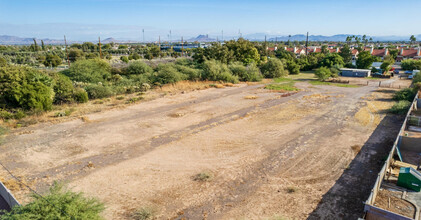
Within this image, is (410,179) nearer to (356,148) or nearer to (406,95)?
(356,148)

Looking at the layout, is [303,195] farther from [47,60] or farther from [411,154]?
[47,60]

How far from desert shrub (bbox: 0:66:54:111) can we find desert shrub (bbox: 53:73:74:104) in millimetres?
1620

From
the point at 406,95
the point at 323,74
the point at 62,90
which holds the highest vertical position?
the point at 323,74

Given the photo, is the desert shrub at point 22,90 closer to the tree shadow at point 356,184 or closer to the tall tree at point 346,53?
the tree shadow at point 356,184

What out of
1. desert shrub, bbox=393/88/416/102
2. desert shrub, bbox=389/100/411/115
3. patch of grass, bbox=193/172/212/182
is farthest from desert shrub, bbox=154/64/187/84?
desert shrub, bbox=393/88/416/102

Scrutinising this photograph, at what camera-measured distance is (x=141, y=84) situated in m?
30.8

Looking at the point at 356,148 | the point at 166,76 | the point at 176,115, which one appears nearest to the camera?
the point at 356,148

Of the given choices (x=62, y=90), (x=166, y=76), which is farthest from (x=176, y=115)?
(x=166, y=76)

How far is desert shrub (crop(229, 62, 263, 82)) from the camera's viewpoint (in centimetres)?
3850

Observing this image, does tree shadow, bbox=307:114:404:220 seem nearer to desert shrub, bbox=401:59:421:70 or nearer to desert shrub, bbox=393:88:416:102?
desert shrub, bbox=393:88:416:102

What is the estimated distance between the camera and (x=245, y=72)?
128ft

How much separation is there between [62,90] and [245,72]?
25144 mm

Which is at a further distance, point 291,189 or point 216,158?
point 216,158

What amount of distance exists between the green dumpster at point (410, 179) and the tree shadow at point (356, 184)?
116 cm
